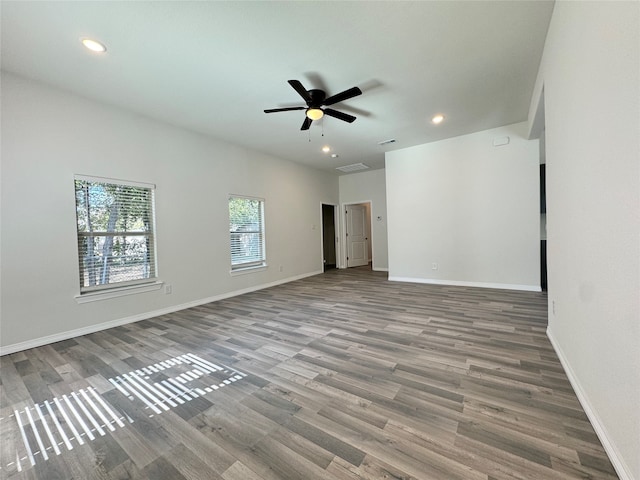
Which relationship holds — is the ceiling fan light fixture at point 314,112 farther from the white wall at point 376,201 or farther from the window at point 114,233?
the white wall at point 376,201

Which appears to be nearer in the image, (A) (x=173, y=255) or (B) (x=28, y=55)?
(B) (x=28, y=55)

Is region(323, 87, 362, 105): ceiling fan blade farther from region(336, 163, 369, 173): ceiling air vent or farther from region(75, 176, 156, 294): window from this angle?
region(336, 163, 369, 173): ceiling air vent

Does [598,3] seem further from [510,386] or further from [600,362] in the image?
[510,386]

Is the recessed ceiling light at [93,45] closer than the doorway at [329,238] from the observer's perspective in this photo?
Yes

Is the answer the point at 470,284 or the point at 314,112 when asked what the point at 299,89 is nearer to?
the point at 314,112

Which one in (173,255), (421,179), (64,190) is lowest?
(173,255)

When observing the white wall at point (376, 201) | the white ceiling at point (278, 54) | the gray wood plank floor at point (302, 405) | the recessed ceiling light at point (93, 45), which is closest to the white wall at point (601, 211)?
the gray wood plank floor at point (302, 405)

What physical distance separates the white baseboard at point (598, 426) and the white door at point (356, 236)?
239 inches

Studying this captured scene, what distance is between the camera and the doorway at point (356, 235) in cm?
791

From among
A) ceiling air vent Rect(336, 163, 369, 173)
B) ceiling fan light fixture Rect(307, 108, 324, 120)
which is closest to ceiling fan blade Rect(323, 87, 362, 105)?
ceiling fan light fixture Rect(307, 108, 324, 120)

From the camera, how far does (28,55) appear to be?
2357mm

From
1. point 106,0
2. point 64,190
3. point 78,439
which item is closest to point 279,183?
point 64,190

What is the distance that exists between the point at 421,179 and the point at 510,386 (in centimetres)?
426

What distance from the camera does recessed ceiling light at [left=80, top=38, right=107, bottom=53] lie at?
7.22 feet
